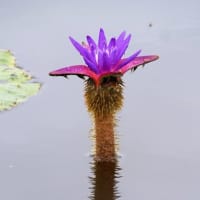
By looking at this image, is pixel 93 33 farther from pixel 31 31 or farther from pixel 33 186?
pixel 33 186

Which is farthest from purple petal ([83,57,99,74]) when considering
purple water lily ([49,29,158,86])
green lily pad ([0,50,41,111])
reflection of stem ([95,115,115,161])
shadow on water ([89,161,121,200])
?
green lily pad ([0,50,41,111])

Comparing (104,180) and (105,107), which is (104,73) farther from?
(104,180)

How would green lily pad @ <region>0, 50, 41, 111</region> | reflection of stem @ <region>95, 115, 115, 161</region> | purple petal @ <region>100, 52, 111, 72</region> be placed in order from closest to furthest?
purple petal @ <region>100, 52, 111, 72</region>
reflection of stem @ <region>95, 115, 115, 161</region>
green lily pad @ <region>0, 50, 41, 111</region>

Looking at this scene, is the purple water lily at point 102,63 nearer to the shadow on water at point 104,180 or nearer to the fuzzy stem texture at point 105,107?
the fuzzy stem texture at point 105,107

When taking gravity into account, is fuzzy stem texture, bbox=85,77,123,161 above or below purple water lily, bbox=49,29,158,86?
below

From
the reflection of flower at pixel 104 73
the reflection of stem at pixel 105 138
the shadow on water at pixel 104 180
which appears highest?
the reflection of flower at pixel 104 73

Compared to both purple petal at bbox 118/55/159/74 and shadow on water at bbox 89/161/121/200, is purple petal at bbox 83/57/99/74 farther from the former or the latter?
shadow on water at bbox 89/161/121/200

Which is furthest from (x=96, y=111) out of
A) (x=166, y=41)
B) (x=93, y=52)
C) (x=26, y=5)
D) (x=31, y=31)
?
(x=26, y=5)

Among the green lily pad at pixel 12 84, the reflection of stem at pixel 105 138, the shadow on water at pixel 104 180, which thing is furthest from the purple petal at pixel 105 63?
the green lily pad at pixel 12 84

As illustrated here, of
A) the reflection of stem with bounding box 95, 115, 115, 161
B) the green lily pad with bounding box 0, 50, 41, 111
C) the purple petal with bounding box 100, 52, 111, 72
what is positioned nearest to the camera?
the purple petal with bounding box 100, 52, 111, 72
